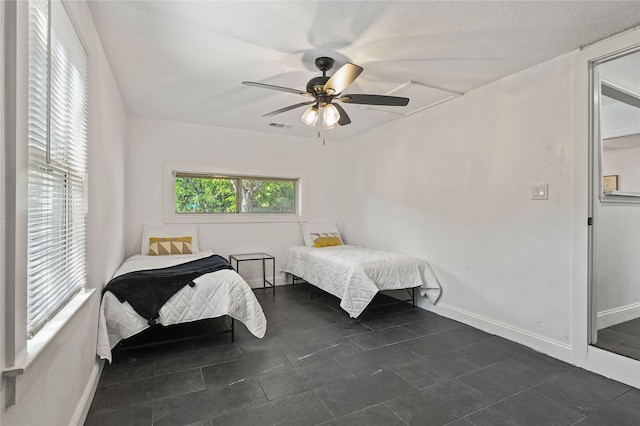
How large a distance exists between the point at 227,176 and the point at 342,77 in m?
3.06

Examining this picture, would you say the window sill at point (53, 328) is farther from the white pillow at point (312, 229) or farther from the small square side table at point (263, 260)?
the white pillow at point (312, 229)

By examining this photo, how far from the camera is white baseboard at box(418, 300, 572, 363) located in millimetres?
2545

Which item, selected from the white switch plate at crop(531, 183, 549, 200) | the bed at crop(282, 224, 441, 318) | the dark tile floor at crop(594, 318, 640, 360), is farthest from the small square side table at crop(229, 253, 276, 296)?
the dark tile floor at crop(594, 318, 640, 360)

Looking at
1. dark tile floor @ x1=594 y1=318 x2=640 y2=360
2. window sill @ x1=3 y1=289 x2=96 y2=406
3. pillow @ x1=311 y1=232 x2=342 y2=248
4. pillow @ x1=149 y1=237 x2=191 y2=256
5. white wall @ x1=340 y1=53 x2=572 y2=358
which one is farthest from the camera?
pillow @ x1=311 y1=232 x2=342 y2=248

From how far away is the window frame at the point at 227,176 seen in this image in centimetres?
441

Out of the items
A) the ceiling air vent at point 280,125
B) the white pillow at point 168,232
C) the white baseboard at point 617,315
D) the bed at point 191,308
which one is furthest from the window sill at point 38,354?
the white baseboard at point 617,315

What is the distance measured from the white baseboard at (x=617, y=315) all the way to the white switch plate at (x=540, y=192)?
1.19 m

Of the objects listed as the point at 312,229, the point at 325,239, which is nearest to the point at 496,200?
the point at 325,239

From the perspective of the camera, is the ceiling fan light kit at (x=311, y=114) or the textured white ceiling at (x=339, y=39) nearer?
the textured white ceiling at (x=339, y=39)

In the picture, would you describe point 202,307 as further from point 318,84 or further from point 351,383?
point 318,84

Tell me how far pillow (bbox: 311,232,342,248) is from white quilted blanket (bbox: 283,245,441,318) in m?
0.69

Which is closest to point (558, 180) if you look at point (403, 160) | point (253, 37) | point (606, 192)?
point (606, 192)

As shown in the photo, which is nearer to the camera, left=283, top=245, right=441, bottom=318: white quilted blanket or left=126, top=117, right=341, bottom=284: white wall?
left=283, top=245, right=441, bottom=318: white quilted blanket

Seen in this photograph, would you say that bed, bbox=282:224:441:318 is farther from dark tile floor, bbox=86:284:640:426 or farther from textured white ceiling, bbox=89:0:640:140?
textured white ceiling, bbox=89:0:640:140
